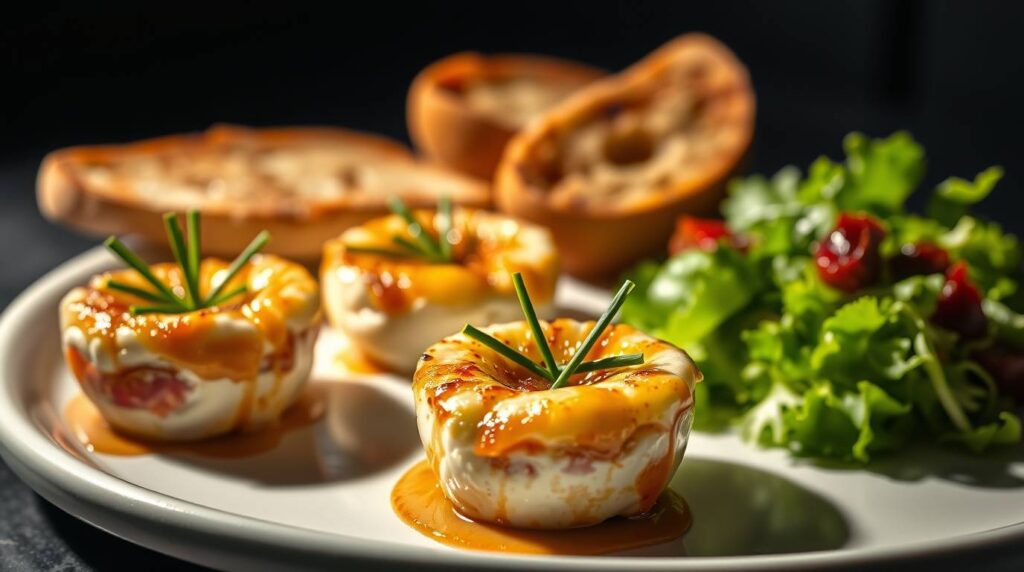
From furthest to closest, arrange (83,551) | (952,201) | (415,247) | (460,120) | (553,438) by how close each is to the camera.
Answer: (460,120), (952,201), (415,247), (83,551), (553,438)

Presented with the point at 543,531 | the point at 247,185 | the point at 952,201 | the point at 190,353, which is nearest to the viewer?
the point at 543,531

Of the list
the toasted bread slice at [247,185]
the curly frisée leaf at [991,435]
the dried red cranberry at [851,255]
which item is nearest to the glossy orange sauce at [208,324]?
the toasted bread slice at [247,185]

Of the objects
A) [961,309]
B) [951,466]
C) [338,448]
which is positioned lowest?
[951,466]

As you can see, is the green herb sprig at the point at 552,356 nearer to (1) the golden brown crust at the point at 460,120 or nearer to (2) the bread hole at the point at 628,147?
(2) the bread hole at the point at 628,147

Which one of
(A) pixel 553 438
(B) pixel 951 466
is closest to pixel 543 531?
(A) pixel 553 438

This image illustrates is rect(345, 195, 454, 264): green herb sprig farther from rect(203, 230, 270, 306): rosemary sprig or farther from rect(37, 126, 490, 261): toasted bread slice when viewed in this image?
rect(37, 126, 490, 261): toasted bread slice

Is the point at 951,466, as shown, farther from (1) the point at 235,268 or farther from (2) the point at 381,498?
(1) the point at 235,268

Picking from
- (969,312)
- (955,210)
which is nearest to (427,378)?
(969,312)
